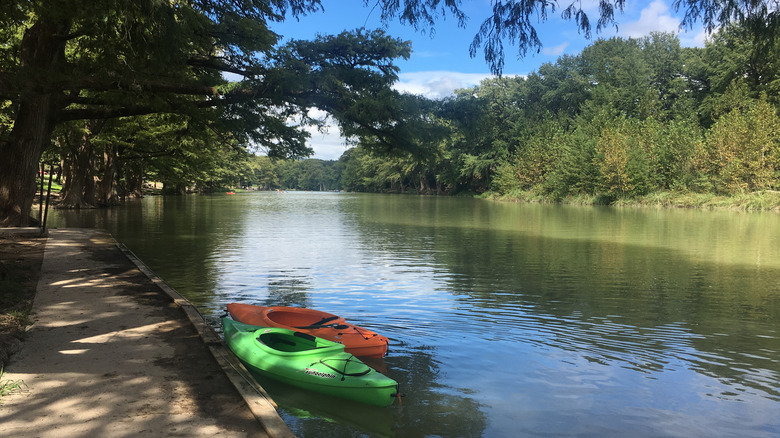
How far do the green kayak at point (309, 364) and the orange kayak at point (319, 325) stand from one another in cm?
45

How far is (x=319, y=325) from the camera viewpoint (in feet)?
24.5

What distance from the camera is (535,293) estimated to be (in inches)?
455

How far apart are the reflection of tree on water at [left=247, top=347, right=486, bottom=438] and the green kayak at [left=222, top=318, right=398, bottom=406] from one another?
0.40ft

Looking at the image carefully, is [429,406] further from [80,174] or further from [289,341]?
[80,174]

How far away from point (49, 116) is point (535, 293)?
14.4m

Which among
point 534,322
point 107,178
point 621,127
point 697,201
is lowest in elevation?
point 534,322

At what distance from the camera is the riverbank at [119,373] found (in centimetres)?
431

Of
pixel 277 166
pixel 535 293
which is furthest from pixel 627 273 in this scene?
pixel 277 166

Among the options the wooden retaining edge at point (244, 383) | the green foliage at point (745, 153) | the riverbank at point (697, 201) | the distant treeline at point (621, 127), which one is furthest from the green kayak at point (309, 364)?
the green foliage at point (745, 153)

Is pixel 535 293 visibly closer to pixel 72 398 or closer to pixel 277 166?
pixel 72 398

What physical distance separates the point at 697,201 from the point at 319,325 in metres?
47.4

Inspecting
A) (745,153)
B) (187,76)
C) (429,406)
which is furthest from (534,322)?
(745,153)

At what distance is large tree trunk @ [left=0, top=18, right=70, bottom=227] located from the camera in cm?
1487

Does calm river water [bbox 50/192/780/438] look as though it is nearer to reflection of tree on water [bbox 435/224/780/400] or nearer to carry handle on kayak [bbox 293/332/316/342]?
reflection of tree on water [bbox 435/224/780/400]
